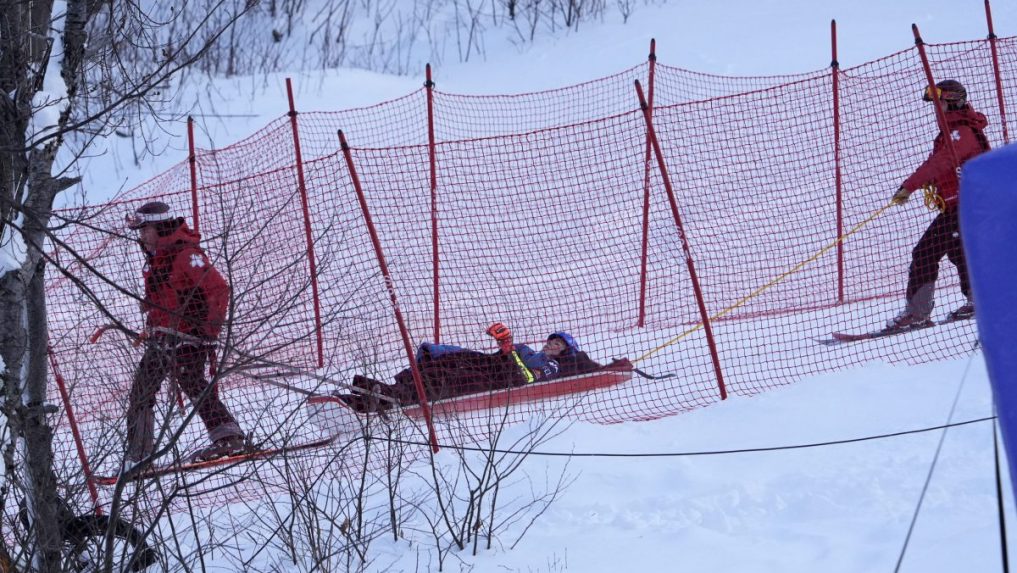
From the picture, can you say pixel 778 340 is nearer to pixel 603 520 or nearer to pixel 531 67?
pixel 603 520

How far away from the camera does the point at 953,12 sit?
21.1 metres

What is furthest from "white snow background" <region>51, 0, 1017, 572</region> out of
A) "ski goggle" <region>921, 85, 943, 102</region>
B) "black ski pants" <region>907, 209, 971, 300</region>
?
"ski goggle" <region>921, 85, 943, 102</region>

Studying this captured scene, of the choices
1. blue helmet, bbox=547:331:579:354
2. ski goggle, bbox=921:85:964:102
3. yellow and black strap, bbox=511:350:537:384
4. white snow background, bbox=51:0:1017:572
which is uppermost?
ski goggle, bbox=921:85:964:102

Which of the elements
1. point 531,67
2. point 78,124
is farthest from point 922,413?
point 531,67

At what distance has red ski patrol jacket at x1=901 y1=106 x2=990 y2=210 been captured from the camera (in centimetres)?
786

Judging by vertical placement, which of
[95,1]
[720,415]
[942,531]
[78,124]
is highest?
[95,1]

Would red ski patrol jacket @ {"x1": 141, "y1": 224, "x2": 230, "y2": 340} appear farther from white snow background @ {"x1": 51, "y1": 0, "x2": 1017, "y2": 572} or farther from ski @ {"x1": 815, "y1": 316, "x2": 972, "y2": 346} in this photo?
ski @ {"x1": 815, "y1": 316, "x2": 972, "y2": 346}

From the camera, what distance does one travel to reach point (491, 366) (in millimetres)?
7664

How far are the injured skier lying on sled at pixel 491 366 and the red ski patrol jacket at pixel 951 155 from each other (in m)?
2.63

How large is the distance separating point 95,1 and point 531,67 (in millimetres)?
17399

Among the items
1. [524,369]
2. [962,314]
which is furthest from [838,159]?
[524,369]

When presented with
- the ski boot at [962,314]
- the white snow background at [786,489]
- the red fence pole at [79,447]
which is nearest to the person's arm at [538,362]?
the white snow background at [786,489]

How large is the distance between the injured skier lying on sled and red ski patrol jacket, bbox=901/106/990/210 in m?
2.63

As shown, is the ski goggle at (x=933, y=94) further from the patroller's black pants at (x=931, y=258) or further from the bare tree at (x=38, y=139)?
the bare tree at (x=38, y=139)
